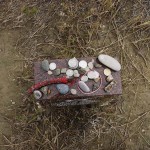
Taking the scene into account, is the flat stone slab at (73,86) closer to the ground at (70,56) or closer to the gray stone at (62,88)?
the gray stone at (62,88)

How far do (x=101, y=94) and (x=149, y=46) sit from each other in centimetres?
80

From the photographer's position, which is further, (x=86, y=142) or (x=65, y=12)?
(x=65, y=12)

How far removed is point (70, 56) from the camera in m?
3.07

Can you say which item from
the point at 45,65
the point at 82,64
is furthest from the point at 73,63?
the point at 45,65

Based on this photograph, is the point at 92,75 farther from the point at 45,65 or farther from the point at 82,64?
the point at 45,65

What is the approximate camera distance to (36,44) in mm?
3121

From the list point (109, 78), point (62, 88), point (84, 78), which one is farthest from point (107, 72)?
point (62, 88)

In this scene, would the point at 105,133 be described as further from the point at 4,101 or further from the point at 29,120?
the point at 4,101

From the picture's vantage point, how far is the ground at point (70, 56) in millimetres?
2934

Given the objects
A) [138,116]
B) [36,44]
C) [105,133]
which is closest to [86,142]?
[105,133]

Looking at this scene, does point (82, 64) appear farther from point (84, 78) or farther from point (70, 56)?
point (70, 56)

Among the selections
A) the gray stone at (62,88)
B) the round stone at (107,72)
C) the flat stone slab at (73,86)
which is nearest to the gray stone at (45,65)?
the flat stone slab at (73,86)

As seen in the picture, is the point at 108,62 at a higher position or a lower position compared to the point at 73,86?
higher

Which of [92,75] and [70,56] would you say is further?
[70,56]
